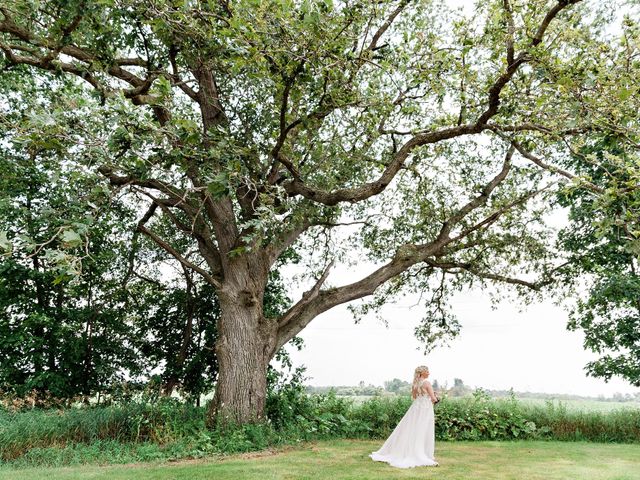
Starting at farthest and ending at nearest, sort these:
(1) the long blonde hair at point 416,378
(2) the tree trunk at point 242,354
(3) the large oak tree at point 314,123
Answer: (2) the tree trunk at point 242,354 < (1) the long blonde hair at point 416,378 < (3) the large oak tree at point 314,123

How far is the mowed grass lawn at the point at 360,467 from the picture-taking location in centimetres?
768

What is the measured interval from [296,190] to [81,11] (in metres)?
5.06

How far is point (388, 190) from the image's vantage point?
15.5 metres

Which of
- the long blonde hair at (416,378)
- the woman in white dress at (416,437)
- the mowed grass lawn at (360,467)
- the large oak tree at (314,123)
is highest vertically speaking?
the large oak tree at (314,123)

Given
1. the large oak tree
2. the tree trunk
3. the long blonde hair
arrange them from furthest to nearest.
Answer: the tree trunk < the long blonde hair < the large oak tree

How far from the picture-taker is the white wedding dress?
9.31 metres

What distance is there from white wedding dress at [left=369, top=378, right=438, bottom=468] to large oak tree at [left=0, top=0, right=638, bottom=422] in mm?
3053

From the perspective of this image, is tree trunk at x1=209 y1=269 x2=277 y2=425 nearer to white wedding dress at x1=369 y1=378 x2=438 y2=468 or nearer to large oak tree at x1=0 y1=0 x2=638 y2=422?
large oak tree at x1=0 y1=0 x2=638 y2=422

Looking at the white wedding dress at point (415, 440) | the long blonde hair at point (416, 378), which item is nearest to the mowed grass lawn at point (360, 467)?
the white wedding dress at point (415, 440)

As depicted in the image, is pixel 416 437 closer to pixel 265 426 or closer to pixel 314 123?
pixel 265 426

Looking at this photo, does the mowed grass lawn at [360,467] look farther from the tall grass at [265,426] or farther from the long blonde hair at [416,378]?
the long blonde hair at [416,378]

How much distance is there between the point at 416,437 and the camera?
375 inches

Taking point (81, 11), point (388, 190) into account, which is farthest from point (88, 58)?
point (388, 190)

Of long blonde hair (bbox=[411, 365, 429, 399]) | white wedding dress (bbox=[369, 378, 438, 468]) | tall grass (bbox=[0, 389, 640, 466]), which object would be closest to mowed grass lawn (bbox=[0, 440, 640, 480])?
white wedding dress (bbox=[369, 378, 438, 468])
